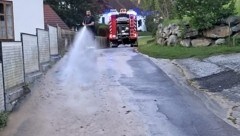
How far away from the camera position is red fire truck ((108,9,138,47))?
110ft

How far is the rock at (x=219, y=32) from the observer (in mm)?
18503

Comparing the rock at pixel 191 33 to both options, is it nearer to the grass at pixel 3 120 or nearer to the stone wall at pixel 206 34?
the stone wall at pixel 206 34

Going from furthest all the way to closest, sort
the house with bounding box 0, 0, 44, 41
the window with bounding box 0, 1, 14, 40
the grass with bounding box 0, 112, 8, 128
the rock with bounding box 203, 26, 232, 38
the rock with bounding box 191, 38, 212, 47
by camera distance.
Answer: the rock with bounding box 191, 38, 212, 47 → the rock with bounding box 203, 26, 232, 38 → the house with bounding box 0, 0, 44, 41 → the window with bounding box 0, 1, 14, 40 → the grass with bounding box 0, 112, 8, 128

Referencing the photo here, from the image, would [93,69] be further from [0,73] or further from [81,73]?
[0,73]

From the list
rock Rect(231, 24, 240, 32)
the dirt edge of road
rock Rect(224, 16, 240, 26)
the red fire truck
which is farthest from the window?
the red fire truck

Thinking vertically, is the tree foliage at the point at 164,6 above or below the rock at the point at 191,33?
above

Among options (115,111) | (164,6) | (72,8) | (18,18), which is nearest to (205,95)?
(115,111)

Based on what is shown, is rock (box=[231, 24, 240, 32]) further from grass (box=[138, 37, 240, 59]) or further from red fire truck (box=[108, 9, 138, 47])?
red fire truck (box=[108, 9, 138, 47])

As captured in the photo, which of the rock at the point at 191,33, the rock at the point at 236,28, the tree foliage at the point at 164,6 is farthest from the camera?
the tree foliage at the point at 164,6

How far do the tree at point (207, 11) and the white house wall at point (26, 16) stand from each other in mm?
→ 6351

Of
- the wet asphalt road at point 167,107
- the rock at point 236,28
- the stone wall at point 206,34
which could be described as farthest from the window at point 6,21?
the rock at point 236,28

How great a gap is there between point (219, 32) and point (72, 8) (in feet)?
71.5

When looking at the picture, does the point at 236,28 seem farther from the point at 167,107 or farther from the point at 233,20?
the point at 167,107

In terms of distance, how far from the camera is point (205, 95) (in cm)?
1028
